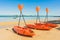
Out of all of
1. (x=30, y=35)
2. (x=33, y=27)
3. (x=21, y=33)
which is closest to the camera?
(x=30, y=35)

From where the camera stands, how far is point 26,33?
917 cm

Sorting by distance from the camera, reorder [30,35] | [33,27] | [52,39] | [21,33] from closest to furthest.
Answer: [52,39] → [30,35] → [21,33] → [33,27]

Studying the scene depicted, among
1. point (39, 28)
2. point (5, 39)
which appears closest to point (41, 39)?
point (5, 39)

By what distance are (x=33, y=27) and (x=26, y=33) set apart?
4.14 metres

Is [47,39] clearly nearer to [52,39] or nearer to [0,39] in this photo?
[52,39]

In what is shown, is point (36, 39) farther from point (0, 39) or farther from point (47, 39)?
point (0, 39)

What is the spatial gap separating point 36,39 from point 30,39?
41 cm

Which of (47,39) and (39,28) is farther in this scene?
(39,28)

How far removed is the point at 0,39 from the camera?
26.4ft

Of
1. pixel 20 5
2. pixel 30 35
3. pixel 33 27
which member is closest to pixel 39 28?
pixel 33 27

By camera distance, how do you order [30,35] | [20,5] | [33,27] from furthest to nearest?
[33,27] → [20,5] → [30,35]

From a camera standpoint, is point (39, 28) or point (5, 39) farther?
point (39, 28)

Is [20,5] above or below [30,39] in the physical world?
above

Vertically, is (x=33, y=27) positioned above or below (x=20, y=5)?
below
